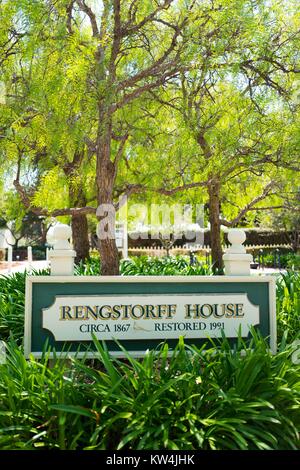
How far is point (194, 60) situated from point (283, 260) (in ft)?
61.6

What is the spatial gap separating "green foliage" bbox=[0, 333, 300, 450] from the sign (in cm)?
68

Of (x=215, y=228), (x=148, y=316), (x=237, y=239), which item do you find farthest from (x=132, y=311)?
(x=215, y=228)

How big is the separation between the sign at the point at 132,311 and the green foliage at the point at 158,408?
2.24 ft

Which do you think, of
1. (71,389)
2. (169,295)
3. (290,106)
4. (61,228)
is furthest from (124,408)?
(290,106)

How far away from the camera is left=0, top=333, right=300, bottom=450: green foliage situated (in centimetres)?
300

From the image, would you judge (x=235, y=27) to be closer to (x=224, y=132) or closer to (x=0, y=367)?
(x=224, y=132)

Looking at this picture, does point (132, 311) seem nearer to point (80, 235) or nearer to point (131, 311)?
point (131, 311)

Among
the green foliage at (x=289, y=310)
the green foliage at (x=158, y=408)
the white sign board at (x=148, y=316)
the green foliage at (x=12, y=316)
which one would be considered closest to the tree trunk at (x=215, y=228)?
the green foliage at (x=289, y=310)

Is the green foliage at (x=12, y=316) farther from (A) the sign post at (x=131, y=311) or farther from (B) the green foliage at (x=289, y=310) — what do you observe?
(B) the green foliage at (x=289, y=310)

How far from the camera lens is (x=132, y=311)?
4270mm

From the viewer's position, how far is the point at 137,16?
6.09 m

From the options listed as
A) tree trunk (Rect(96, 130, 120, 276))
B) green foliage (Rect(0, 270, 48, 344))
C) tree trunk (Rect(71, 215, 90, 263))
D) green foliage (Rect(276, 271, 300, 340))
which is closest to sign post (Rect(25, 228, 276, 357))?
green foliage (Rect(276, 271, 300, 340))

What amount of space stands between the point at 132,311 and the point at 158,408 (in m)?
1.25

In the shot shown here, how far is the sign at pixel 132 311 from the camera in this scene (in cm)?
421
